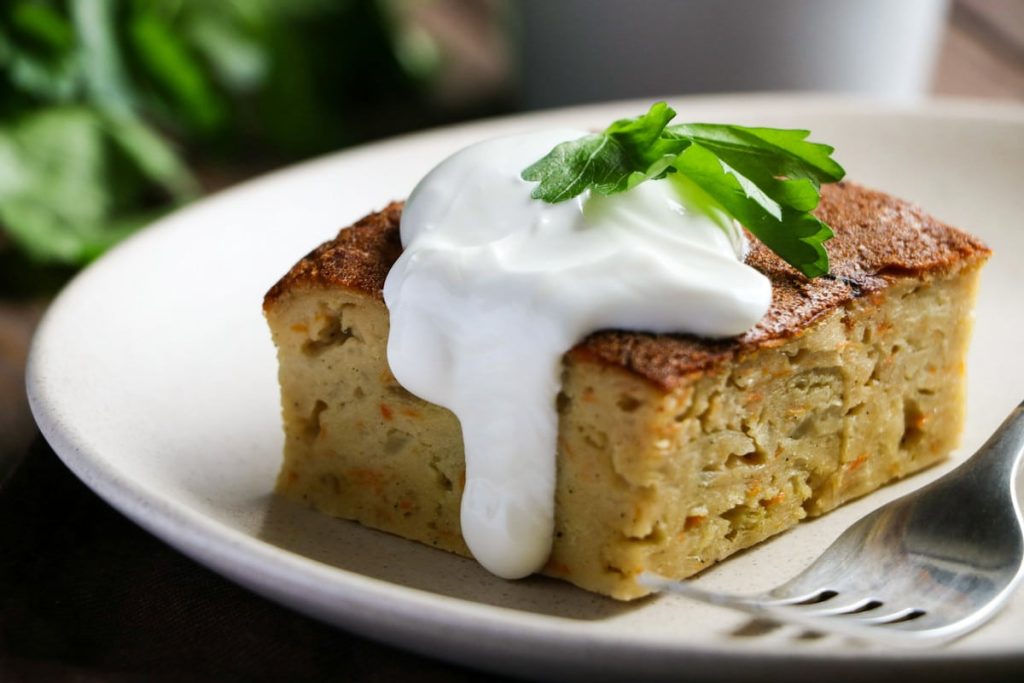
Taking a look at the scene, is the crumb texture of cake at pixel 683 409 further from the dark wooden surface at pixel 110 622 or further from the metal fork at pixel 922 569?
the dark wooden surface at pixel 110 622

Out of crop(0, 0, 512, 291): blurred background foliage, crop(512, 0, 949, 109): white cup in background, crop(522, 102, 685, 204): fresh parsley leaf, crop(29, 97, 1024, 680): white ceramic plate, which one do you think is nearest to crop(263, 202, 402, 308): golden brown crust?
crop(522, 102, 685, 204): fresh parsley leaf

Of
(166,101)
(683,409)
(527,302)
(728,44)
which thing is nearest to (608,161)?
(527,302)

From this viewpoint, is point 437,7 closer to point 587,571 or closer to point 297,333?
point 297,333

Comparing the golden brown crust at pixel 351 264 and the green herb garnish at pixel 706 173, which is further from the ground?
the green herb garnish at pixel 706 173

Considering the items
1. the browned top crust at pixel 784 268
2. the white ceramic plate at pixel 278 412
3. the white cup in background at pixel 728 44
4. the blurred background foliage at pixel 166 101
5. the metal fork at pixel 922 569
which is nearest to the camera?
the white ceramic plate at pixel 278 412

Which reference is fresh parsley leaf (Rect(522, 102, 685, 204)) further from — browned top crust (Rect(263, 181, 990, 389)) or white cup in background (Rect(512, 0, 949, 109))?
white cup in background (Rect(512, 0, 949, 109))

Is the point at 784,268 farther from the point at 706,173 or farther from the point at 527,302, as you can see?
the point at 527,302

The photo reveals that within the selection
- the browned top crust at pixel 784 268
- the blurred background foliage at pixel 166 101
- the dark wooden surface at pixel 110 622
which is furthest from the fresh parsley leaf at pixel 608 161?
the blurred background foliage at pixel 166 101
